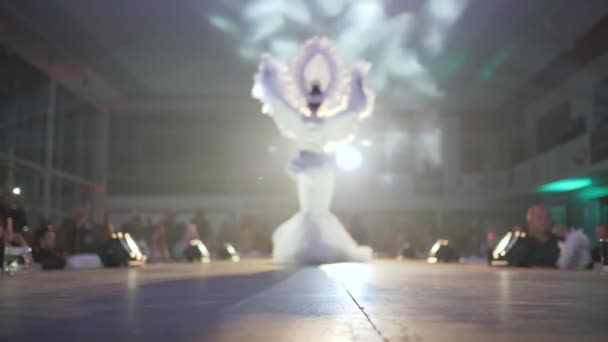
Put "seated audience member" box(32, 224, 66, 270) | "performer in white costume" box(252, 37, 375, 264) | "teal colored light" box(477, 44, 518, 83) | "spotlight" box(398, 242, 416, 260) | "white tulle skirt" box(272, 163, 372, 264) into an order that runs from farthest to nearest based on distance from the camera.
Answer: "teal colored light" box(477, 44, 518, 83) < "spotlight" box(398, 242, 416, 260) < "performer in white costume" box(252, 37, 375, 264) < "white tulle skirt" box(272, 163, 372, 264) < "seated audience member" box(32, 224, 66, 270)

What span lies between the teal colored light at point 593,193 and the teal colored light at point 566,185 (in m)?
0.23

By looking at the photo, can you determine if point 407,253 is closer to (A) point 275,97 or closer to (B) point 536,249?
(B) point 536,249

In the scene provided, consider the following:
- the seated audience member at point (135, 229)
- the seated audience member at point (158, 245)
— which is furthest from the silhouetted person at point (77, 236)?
the seated audience member at point (135, 229)

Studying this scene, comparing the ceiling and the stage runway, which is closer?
the stage runway

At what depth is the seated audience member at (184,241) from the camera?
1389 cm

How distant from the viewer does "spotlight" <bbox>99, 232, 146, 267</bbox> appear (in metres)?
9.41

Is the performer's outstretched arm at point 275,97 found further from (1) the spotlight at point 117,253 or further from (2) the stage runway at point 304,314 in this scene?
(2) the stage runway at point 304,314

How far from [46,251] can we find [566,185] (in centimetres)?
1480

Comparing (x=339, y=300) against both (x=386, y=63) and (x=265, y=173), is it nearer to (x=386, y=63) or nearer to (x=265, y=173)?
(x=386, y=63)

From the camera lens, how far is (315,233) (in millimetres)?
9414

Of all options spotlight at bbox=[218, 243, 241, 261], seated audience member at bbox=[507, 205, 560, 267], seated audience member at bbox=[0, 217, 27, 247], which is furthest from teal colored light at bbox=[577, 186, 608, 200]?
seated audience member at bbox=[0, 217, 27, 247]

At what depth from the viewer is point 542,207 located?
8148 mm

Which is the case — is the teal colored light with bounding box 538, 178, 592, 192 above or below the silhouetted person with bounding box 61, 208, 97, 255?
above

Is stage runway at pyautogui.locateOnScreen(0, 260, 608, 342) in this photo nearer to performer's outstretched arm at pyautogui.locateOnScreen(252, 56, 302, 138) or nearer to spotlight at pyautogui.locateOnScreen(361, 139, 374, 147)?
performer's outstretched arm at pyautogui.locateOnScreen(252, 56, 302, 138)
